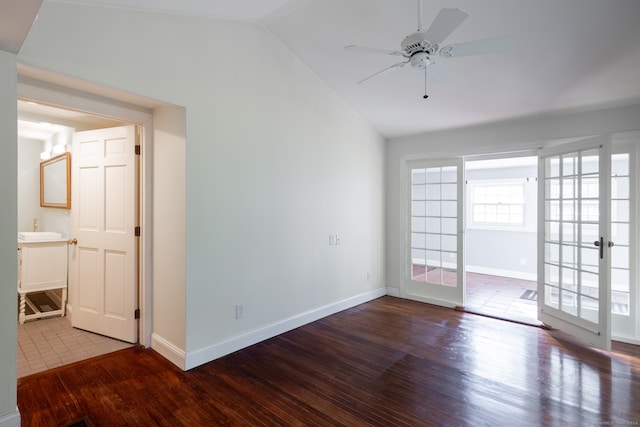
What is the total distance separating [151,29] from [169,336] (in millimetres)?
2559

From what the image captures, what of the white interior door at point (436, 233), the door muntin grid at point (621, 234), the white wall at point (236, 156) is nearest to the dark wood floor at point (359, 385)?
the white wall at point (236, 156)

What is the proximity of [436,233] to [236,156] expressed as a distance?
315 centimetres

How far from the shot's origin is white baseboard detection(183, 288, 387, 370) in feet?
8.75

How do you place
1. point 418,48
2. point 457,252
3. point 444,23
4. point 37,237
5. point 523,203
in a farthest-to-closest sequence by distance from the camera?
point 523,203, point 457,252, point 37,237, point 418,48, point 444,23

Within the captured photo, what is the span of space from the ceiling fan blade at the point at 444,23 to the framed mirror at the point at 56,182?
4396 mm

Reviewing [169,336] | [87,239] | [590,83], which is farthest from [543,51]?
[87,239]

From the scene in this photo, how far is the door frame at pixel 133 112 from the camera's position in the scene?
7.07 ft

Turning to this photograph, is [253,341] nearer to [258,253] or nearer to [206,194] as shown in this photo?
[258,253]

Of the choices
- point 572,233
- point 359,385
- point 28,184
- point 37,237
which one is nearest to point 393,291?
point 572,233

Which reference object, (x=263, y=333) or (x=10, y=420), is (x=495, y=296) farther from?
(x=10, y=420)

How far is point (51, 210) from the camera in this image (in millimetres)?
4469

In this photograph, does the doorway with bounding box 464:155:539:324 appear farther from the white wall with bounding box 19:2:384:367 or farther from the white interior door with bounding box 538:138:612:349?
the white wall with bounding box 19:2:384:367

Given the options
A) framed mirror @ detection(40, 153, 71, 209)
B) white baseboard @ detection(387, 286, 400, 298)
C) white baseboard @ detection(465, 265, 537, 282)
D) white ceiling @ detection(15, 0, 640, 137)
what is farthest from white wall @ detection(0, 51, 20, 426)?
white baseboard @ detection(465, 265, 537, 282)

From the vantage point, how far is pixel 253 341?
10.2ft
